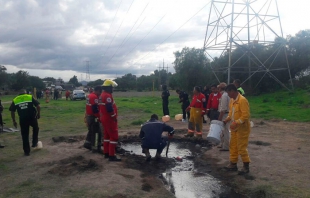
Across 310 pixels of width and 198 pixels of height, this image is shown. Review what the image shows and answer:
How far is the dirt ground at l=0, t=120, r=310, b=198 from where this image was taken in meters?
5.62

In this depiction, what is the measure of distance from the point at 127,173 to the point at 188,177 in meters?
1.28

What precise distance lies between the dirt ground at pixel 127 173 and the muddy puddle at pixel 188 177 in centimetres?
15

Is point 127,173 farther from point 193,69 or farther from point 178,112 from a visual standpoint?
point 193,69

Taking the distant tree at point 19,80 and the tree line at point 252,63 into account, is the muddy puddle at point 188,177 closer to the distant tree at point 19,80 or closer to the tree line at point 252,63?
the tree line at point 252,63

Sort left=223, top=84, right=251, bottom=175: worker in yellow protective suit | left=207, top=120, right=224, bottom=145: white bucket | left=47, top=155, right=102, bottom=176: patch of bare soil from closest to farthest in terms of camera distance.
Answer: left=223, top=84, right=251, bottom=175: worker in yellow protective suit → left=47, top=155, right=102, bottom=176: patch of bare soil → left=207, top=120, right=224, bottom=145: white bucket

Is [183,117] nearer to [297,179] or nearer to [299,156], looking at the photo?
[299,156]

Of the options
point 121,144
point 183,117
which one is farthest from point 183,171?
point 183,117

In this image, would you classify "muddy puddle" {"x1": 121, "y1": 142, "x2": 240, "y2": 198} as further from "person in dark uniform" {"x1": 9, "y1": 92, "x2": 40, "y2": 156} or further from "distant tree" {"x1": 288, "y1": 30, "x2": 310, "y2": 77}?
"distant tree" {"x1": 288, "y1": 30, "x2": 310, "y2": 77}

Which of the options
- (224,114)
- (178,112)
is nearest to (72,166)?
(224,114)

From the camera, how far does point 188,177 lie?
22.4 feet

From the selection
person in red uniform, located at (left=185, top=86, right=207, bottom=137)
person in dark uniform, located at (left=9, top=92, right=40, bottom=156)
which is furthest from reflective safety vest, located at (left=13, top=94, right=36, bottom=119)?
person in red uniform, located at (left=185, top=86, right=207, bottom=137)

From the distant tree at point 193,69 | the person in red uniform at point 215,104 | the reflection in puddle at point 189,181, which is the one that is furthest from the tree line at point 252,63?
the reflection in puddle at point 189,181

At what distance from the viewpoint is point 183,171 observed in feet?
24.0

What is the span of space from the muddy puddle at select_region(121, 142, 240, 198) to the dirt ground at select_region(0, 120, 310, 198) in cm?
15
